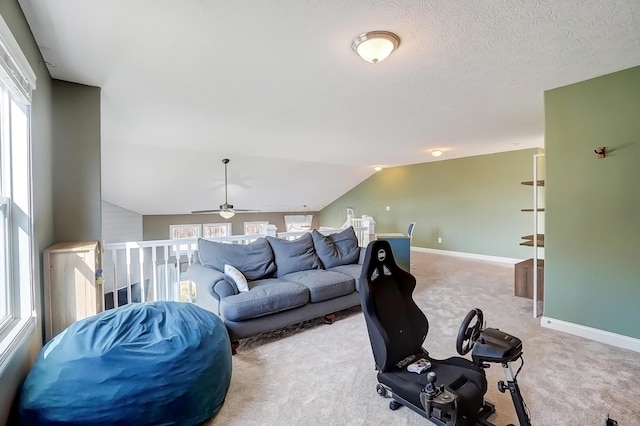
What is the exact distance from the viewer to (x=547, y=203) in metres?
3.18

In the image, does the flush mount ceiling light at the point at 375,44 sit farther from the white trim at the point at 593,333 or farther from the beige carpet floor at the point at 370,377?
the white trim at the point at 593,333

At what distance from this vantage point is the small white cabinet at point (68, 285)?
7.18ft

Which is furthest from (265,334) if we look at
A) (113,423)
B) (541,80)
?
(541,80)

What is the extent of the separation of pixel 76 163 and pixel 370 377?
3.02 m

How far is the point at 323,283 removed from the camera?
322 cm

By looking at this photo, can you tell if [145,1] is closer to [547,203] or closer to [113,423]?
[113,423]

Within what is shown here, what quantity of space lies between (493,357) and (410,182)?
7079 millimetres

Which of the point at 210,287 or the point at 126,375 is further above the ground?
the point at 210,287

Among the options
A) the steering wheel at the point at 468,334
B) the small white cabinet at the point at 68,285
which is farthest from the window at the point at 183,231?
the steering wheel at the point at 468,334

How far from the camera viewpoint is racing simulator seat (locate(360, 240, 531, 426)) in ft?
4.99

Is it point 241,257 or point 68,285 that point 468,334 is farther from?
point 68,285

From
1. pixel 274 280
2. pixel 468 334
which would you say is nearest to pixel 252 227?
pixel 274 280

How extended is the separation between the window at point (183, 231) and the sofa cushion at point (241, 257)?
5882 millimetres

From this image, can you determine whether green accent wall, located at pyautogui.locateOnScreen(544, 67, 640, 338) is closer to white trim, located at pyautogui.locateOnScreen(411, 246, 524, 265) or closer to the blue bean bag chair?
the blue bean bag chair
